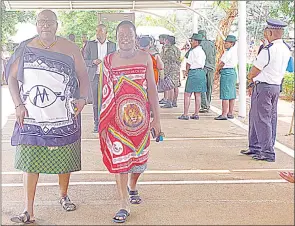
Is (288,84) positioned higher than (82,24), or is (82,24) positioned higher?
(82,24)

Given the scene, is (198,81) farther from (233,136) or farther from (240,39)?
(233,136)

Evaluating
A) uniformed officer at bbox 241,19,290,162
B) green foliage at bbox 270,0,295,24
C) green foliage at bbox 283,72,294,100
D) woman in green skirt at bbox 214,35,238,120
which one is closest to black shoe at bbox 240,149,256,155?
uniformed officer at bbox 241,19,290,162

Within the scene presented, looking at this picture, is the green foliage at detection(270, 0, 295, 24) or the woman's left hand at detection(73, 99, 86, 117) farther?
the green foliage at detection(270, 0, 295, 24)

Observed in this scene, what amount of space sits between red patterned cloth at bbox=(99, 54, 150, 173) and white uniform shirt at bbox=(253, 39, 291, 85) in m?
1.58

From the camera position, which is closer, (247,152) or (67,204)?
(67,204)

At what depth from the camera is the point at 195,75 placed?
7430mm

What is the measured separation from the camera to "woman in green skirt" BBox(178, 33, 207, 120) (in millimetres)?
7109

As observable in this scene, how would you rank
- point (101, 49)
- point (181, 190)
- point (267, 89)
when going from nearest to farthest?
1. point (181, 190)
2. point (267, 89)
3. point (101, 49)

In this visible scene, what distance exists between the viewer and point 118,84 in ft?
10.6

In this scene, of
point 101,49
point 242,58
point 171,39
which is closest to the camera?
point 101,49

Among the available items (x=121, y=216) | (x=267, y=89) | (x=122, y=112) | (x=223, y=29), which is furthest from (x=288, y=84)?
(x=223, y=29)

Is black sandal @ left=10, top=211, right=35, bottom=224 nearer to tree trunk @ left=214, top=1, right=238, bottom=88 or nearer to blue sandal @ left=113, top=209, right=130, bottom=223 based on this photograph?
blue sandal @ left=113, top=209, right=130, bottom=223

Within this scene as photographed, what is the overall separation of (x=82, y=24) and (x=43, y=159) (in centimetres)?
290

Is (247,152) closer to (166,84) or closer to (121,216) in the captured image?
(121,216)
